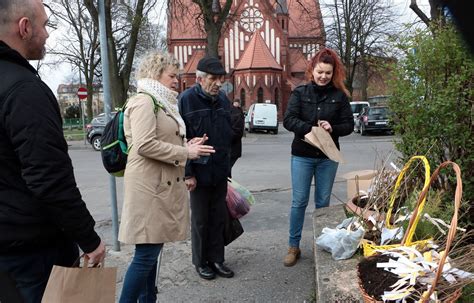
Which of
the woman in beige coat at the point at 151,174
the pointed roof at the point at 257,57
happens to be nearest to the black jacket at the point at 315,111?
the woman in beige coat at the point at 151,174

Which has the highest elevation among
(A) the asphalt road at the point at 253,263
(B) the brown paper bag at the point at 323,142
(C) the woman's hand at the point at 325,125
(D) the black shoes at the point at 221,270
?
(C) the woman's hand at the point at 325,125

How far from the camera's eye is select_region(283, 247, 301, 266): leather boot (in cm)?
387

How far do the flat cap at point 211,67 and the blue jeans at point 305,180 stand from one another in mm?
1025

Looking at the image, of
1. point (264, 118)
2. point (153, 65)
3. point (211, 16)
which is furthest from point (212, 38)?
point (153, 65)

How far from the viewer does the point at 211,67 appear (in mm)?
3461

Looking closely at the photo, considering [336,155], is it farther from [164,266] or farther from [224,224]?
A: [164,266]

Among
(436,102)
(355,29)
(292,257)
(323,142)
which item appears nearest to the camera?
(436,102)

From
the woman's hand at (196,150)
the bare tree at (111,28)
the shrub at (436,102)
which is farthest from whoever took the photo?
the bare tree at (111,28)

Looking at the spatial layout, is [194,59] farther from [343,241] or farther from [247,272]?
[343,241]

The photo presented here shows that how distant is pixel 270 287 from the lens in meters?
3.51

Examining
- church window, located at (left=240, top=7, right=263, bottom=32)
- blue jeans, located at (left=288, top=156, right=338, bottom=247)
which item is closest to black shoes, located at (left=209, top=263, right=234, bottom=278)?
blue jeans, located at (left=288, top=156, right=338, bottom=247)

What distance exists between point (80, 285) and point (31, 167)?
0.55 meters

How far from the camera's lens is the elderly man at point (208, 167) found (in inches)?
137

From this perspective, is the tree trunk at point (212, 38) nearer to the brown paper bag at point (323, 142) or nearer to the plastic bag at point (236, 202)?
the plastic bag at point (236, 202)
